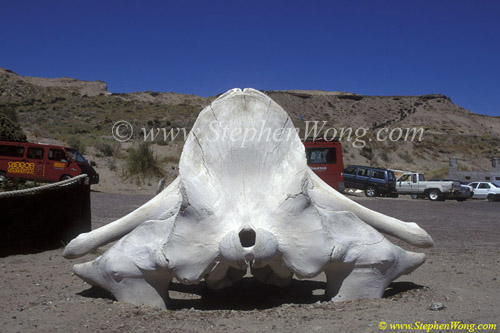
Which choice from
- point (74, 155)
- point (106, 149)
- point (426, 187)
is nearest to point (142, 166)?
point (74, 155)

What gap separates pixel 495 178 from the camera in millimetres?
35625

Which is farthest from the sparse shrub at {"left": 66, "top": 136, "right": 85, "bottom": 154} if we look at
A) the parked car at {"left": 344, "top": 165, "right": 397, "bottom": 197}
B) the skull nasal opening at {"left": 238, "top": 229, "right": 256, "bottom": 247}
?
the skull nasal opening at {"left": 238, "top": 229, "right": 256, "bottom": 247}

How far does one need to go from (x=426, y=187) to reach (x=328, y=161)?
8187 mm

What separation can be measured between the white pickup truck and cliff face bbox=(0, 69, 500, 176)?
13981mm

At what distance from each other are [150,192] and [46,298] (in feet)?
58.8

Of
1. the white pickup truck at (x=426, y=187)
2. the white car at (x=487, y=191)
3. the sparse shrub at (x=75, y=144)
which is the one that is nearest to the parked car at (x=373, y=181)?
the white pickup truck at (x=426, y=187)

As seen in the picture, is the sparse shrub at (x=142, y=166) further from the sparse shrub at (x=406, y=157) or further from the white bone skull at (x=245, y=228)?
the sparse shrub at (x=406, y=157)

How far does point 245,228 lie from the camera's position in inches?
160

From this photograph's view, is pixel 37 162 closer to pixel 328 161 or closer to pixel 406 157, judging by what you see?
pixel 328 161

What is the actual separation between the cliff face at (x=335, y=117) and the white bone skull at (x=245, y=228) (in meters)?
33.6

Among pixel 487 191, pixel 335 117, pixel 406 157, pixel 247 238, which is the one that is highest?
pixel 335 117

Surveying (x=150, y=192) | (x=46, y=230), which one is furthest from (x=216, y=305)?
(x=150, y=192)

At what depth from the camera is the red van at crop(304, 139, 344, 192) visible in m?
22.3

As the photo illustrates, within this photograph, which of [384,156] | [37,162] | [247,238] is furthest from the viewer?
[384,156]
